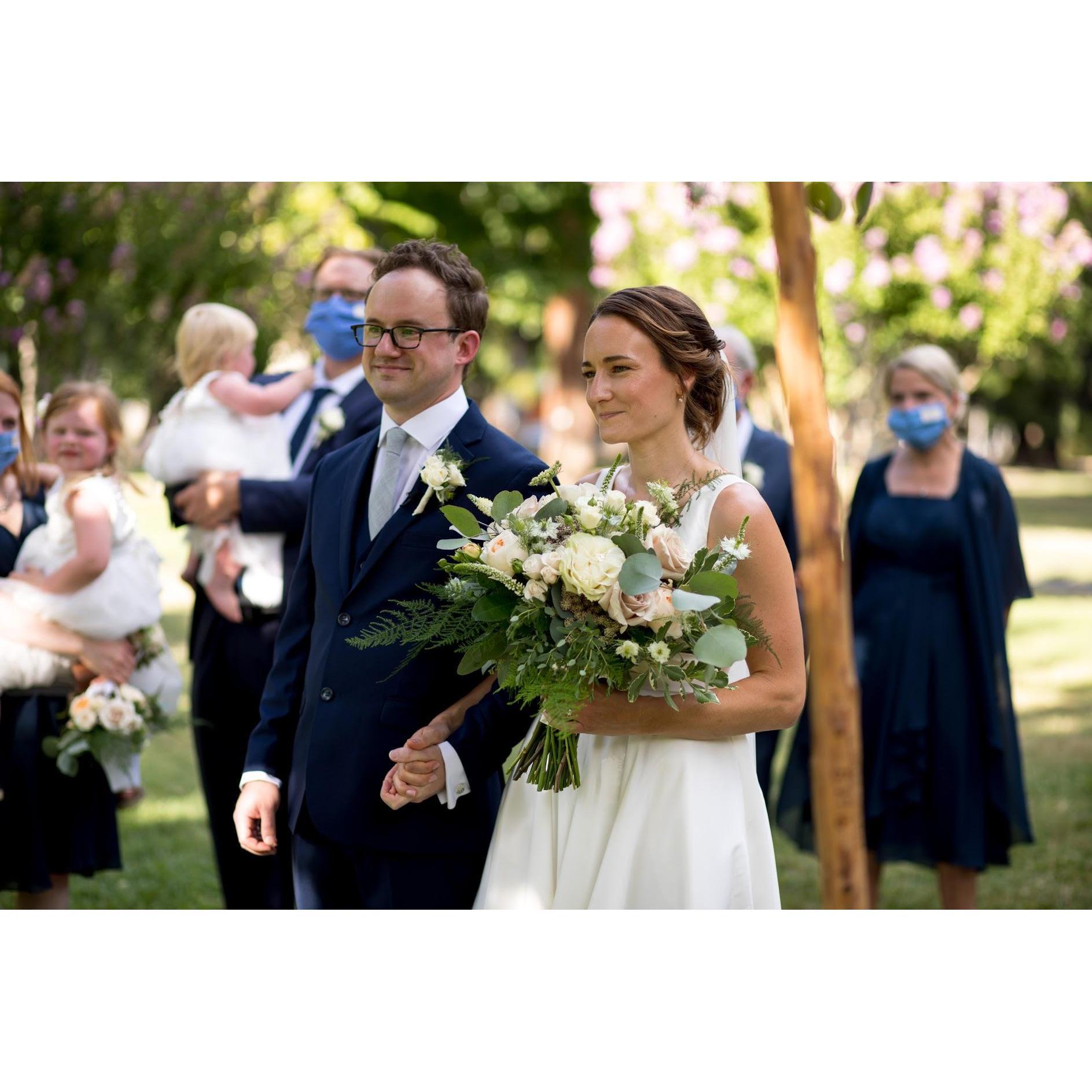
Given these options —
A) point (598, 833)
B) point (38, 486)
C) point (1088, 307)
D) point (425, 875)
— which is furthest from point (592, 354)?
point (1088, 307)

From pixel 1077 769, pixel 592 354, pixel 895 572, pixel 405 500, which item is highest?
pixel 592 354

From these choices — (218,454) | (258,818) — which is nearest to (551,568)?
(258,818)

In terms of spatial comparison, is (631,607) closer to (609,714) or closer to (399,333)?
(609,714)

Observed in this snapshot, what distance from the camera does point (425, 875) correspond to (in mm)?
3439

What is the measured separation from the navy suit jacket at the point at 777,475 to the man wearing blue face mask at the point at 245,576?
6.02 feet

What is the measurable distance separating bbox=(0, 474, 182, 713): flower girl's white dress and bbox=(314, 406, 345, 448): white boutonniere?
0.84m

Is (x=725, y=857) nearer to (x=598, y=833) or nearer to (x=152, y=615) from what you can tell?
(x=598, y=833)

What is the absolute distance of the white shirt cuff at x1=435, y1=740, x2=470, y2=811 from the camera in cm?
323

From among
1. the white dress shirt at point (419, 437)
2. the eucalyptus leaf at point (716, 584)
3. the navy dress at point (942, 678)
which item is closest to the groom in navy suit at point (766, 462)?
the navy dress at point (942, 678)

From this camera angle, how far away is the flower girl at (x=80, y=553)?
5285 millimetres

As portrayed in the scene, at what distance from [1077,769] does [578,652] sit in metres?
7.28

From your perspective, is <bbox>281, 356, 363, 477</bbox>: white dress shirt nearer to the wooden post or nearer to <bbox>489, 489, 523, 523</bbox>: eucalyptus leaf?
the wooden post

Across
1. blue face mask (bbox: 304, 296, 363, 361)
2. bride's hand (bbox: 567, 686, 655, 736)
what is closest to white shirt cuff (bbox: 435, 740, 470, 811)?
bride's hand (bbox: 567, 686, 655, 736)
